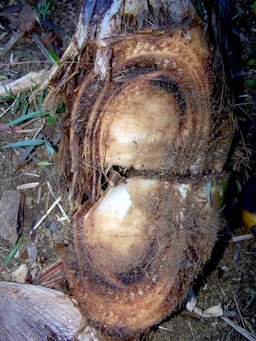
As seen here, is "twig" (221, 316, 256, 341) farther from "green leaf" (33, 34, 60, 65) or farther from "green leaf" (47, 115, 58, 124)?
"green leaf" (33, 34, 60, 65)

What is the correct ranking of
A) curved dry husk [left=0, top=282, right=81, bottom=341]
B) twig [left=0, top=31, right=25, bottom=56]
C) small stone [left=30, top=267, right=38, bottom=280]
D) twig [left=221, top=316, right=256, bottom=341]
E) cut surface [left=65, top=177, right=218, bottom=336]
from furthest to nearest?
1. twig [left=0, top=31, right=25, bottom=56]
2. small stone [left=30, top=267, right=38, bottom=280]
3. twig [left=221, top=316, right=256, bottom=341]
4. curved dry husk [left=0, top=282, right=81, bottom=341]
5. cut surface [left=65, top=177, right=218, bottom=336]

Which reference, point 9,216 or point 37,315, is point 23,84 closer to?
point 9,216

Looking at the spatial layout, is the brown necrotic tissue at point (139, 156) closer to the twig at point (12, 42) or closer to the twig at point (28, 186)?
the twig at point (28, 186)

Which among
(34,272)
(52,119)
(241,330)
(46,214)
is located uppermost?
(52,119)

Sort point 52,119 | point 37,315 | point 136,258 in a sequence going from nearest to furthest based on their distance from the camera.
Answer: point 136,258 < point 37,315 < point 52,119

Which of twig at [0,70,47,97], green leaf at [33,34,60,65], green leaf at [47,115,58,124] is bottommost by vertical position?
green leaf at [47,115,58,124]

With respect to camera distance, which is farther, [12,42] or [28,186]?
[12,42]

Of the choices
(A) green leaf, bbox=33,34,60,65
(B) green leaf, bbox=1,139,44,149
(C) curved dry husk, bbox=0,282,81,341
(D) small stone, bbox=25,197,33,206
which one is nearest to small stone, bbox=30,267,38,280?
(C) curved dry husk, bbox=0,282,81,341

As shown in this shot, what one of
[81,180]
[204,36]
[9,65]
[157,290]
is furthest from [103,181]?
[9,65]

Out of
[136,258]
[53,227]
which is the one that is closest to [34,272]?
[53,227]
